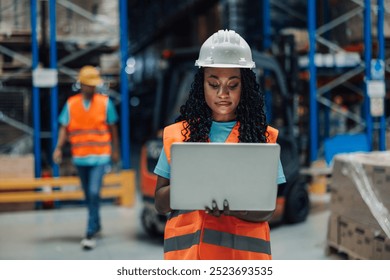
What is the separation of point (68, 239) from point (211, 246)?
285 cm

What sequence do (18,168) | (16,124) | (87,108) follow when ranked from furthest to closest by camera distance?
(16,124), (18,168), (87,108)

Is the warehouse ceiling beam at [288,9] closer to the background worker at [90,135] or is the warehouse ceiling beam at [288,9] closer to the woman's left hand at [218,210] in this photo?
the background worker at [90,135]

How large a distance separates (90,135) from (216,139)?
250cm

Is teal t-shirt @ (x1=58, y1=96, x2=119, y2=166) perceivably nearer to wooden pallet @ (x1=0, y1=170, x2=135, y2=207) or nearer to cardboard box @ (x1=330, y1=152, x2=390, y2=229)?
wooden pallet @ (x1=0, y1=170, x2=135, y2=207)

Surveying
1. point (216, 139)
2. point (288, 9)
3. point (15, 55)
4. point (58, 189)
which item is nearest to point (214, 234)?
point (216, 139)

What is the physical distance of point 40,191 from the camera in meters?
5.71

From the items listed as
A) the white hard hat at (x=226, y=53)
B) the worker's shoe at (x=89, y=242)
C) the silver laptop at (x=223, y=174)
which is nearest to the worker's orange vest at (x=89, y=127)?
the worker's shoe at (x=89, y=242)

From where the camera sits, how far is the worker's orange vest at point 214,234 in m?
1.92

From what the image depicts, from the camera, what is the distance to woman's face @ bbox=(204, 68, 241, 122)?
6.24 ft

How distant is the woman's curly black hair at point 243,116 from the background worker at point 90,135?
→ 93.6 inches

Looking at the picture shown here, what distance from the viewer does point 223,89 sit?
1.90m

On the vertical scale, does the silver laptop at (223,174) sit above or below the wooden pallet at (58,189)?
above

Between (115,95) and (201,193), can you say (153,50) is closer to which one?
(115,95)

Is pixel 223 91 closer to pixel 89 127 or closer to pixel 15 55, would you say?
pixel 89 127
